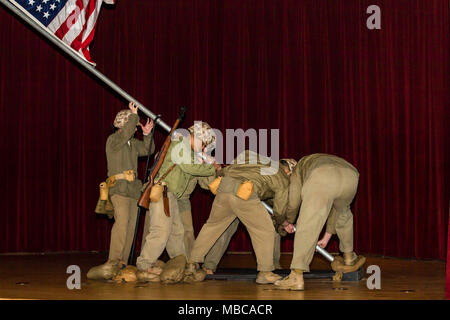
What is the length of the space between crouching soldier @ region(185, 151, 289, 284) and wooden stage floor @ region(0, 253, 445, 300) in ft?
0.80

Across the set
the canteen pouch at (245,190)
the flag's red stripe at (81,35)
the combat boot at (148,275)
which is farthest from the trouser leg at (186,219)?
the flag's red stripe at (81,35)

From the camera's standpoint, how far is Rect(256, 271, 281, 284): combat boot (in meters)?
5.41

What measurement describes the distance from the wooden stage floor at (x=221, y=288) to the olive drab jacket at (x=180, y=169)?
85 centimetres

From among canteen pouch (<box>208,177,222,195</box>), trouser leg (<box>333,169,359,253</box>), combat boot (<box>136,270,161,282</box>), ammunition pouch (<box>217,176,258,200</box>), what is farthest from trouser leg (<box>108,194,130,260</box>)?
trouser leg (<box>333,169,359,253</box>)

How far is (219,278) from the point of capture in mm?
5754

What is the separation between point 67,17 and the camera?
21.7 ft

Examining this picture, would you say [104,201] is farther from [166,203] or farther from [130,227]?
[166,203]

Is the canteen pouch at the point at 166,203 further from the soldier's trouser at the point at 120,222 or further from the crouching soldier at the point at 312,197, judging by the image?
the crouching soldier at the point at 312,197

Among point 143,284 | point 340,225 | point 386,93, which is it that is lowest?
point 143,284

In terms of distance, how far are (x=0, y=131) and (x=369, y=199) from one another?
472 centimetres

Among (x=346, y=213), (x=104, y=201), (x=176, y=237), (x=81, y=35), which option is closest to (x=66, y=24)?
(x=81, y=35)

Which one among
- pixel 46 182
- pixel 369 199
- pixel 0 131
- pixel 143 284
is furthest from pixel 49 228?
pixel 369 199

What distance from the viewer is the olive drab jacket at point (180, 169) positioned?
5.55 meters

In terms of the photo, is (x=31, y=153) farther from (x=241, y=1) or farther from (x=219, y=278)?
(x=219, y=278)
